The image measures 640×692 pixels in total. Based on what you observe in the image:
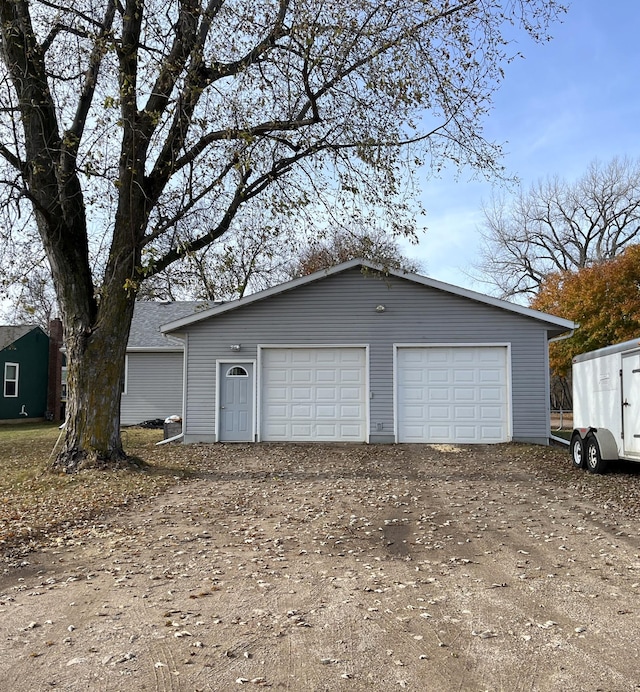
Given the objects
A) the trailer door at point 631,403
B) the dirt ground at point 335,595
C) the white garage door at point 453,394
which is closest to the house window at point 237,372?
the white garage door at point 453,394

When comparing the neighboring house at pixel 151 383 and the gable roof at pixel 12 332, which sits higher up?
the gable roof at pixel 12 332

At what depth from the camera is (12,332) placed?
25.3 metres

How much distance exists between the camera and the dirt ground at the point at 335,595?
3314 mm

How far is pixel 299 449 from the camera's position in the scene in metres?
13.7

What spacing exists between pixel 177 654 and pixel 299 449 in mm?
10241

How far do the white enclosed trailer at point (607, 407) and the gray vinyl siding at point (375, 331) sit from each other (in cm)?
222

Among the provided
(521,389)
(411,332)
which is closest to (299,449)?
(411,332)

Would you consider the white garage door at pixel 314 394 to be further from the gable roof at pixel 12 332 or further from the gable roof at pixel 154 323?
the gable roof at pixel 12 332

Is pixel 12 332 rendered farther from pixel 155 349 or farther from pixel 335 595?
pixel 335 595

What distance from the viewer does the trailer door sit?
30.5 ft

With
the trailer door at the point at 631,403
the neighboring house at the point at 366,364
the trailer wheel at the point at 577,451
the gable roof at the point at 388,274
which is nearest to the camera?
the trailer door at the point at 631,403

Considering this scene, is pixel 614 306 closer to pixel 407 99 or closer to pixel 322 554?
pixel 407 99

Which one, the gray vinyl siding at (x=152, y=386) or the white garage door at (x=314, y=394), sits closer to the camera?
the white garage door at (x=314, y=394)

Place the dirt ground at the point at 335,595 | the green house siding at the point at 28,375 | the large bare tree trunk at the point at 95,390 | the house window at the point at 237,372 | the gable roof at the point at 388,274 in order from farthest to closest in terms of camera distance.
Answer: the green house siding at the point at 28,375 < the house window at the point at 237,372 < the gable roof at the point at 388,274 < the large bare tree trunk at the point at 95,390 < the dirt ground at the point at 335,595
